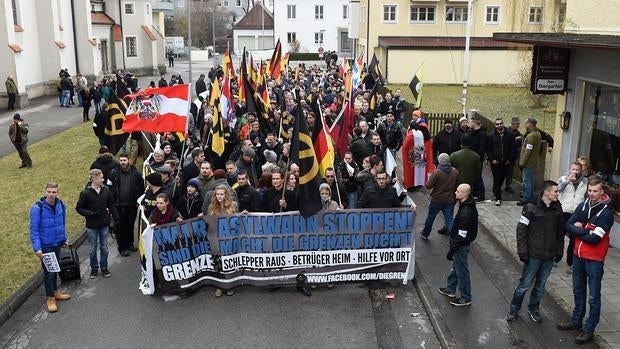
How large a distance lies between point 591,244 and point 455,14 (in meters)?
48.6

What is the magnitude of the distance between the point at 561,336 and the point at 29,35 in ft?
111

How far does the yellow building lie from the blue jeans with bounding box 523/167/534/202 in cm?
2632

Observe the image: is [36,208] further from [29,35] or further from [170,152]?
[29,35]

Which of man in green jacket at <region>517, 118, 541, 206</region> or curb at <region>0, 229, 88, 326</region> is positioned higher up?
man in green jacket at <region>517, 118, 541, 206</region>

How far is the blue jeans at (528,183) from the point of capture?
13.0 m

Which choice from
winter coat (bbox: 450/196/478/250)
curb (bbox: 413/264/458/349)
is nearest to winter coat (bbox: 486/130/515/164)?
curb (bbox: 413/264/458/349)

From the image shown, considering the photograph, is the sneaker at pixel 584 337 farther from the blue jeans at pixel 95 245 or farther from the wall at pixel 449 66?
the wall at pixel 449 66

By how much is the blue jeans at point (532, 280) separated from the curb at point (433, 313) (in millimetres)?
925

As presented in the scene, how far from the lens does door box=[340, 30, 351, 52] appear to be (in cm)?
7988

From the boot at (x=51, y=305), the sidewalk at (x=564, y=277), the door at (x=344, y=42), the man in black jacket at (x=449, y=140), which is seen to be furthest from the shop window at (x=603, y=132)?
the door at (x=344, y=42)

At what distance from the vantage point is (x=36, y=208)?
8.32 meters

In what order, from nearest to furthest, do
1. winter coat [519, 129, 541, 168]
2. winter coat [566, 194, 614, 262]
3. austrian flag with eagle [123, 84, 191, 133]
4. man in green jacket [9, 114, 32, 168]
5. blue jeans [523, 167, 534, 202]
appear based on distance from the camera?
winter coat [566, 194, 614, 262], austrian flag with eagle [123, 84, 191, 133], winter coat [519, 129, 541, 168], blue jeans [523, 167, 534, 202], man in green jacket [9, 114, 32, 168]

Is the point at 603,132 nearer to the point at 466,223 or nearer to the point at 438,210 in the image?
the point at 438,210

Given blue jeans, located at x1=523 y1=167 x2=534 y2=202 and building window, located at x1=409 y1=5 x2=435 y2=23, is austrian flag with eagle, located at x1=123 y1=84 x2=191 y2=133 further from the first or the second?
building window, located at x1=409 y1=5 x2=435 y2=23
